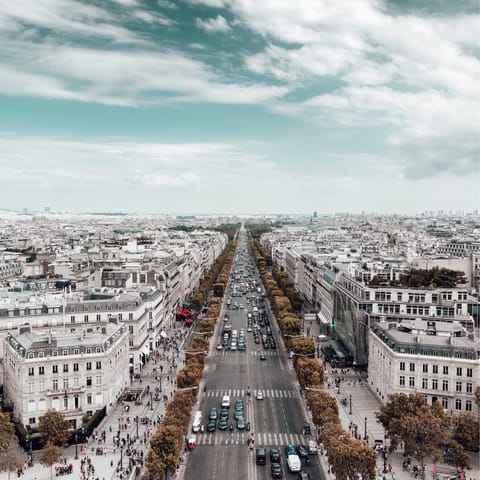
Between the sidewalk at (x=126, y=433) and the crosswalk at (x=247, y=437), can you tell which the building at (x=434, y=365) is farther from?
the sidewalk at (x=126, y=433)

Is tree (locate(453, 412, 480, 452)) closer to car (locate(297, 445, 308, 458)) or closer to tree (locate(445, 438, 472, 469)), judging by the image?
tree (locate(445, 438, 472, 469))

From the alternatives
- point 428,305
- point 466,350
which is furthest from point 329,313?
point 466,350

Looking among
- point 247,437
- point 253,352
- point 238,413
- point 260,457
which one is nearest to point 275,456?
point 260,457

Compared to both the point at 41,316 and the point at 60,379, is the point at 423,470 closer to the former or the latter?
the point at 60,379

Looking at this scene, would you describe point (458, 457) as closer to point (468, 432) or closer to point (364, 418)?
point (468, 432)

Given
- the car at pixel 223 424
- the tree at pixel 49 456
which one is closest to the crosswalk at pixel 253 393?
the car at pixel 223 424
